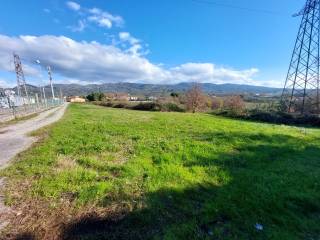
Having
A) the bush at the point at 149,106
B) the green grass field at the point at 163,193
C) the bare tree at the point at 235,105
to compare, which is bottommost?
the bush at the point at 149,106

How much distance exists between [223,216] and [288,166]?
326 cm

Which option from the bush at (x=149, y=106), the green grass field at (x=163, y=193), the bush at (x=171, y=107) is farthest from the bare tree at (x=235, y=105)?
the green grass field at (x=163, y=193)

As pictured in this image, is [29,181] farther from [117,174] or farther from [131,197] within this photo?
[131,197]

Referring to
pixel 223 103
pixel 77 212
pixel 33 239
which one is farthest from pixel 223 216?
pixel 223 103

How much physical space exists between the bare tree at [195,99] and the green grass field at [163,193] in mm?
27855

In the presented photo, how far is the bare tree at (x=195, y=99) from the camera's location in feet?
112

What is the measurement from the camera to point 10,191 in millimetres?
3744

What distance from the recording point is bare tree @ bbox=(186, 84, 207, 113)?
3409 cm

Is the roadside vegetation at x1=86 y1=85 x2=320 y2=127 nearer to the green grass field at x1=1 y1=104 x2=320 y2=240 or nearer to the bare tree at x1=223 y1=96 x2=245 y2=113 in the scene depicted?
the bare tree at x1=223 y1=96 x2=245 y2=113

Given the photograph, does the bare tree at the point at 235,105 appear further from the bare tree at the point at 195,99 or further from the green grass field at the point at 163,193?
the green grass field at the point at 163,193

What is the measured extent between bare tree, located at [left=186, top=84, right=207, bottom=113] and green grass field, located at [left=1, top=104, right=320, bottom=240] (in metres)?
27.9


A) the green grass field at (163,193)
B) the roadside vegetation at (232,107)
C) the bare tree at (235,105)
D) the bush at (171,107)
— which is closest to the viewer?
the green grass field at (163,193)

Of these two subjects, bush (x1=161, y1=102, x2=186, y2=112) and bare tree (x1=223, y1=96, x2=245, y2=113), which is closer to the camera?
bare tree (x1=223, y1=96, x2=245, y2=113)

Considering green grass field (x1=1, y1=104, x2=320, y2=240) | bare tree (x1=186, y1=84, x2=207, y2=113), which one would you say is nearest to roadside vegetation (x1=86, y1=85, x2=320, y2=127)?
bare tree (x1=186, y1=84, x2=207, y2=113)
